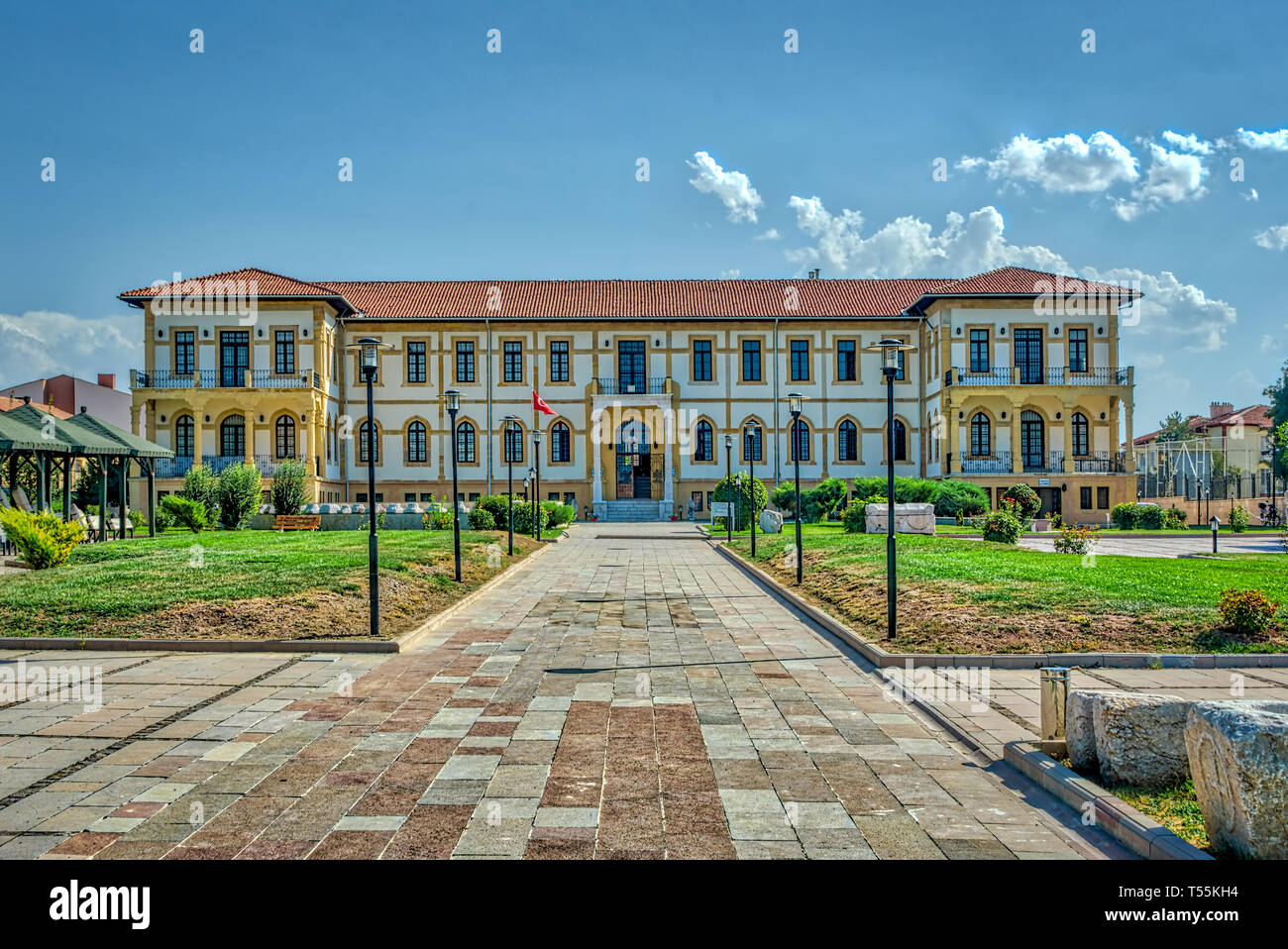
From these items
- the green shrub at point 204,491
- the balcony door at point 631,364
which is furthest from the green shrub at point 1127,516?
the green shrub at point 204,491

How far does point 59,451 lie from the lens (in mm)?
22656

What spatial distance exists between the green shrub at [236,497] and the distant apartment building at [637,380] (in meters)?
11.7

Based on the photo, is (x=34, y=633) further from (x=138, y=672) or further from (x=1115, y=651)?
(x=1115, y=651)

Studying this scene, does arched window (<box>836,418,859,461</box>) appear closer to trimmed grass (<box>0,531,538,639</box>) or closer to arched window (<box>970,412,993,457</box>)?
arched window (<box>970,412,993,457</box>)

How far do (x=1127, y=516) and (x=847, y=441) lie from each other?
14.0 metres

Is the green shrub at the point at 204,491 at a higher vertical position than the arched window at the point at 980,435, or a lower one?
lower

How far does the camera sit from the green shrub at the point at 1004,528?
22.0 meters

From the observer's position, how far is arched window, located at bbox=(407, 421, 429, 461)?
44.7m

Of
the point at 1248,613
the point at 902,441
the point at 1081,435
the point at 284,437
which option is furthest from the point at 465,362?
the point at 1248,613

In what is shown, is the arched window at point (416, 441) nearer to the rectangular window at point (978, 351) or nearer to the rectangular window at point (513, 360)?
the rectangular window at point (513, 360)

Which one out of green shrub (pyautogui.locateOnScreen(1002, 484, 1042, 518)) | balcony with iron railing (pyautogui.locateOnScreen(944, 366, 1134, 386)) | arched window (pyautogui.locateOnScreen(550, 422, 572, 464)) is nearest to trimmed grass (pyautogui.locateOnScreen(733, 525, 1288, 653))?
green shrub (pyautogui.locateOnScreen(1002, 484, 1042, 518))

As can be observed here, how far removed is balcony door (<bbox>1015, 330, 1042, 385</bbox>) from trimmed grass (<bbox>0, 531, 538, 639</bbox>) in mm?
31872
